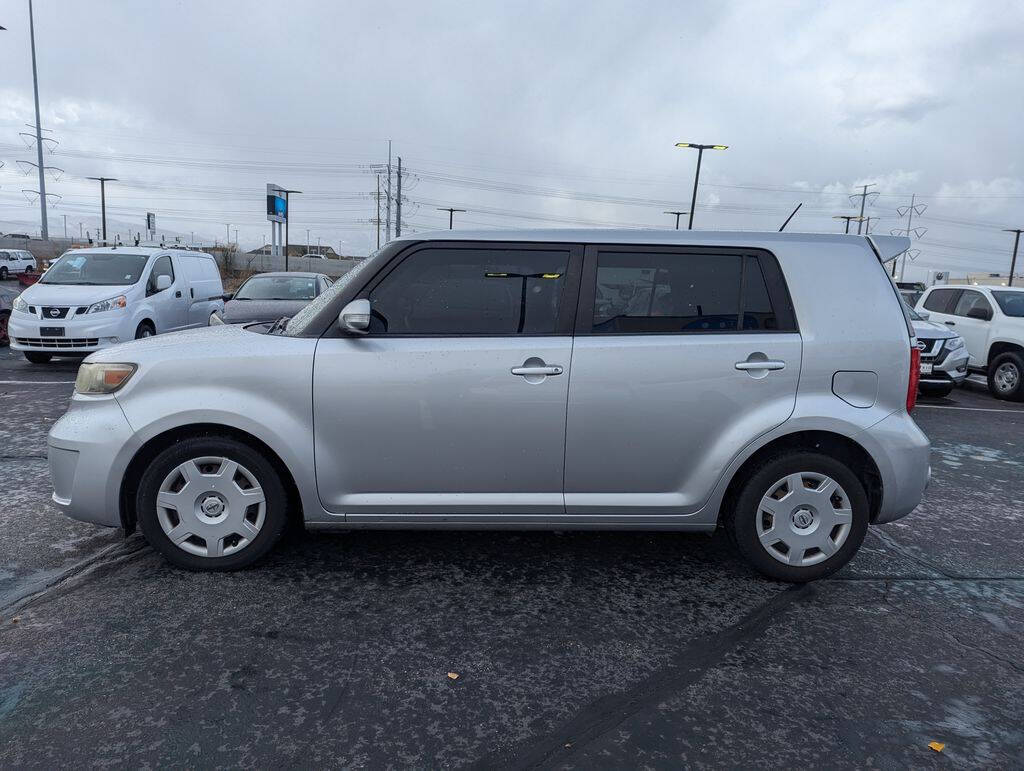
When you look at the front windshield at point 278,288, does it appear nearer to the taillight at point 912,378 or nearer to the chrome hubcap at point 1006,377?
the taillight at point 912,378

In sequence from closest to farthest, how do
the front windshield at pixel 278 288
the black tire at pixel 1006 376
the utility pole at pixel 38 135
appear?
the black tire at pixel 1006 376
the front windshield at pixel 278 288
the utility pole at pixel 38 135

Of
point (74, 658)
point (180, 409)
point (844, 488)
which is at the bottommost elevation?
point (74, 658)

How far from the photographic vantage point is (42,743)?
2367mm

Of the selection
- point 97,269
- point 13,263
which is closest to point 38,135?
point 13,263

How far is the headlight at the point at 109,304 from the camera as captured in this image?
34.9 feet

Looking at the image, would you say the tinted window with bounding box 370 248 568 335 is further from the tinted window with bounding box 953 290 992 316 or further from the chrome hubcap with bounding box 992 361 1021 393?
the tinted window with bounding box 953 290 992 316

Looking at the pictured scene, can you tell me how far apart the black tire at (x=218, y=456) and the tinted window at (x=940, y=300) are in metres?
12.9

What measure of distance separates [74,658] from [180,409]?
116cm

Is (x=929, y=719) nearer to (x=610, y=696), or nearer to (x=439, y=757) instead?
(x=610, y=696)

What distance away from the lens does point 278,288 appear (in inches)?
500

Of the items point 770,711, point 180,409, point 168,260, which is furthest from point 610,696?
point 168,260

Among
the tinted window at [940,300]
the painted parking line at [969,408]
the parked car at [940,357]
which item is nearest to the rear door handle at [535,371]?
the painted parking line at [969,408]

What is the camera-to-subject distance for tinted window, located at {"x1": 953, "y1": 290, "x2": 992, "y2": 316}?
477 inches

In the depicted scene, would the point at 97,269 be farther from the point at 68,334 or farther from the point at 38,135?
the point at 38,135
